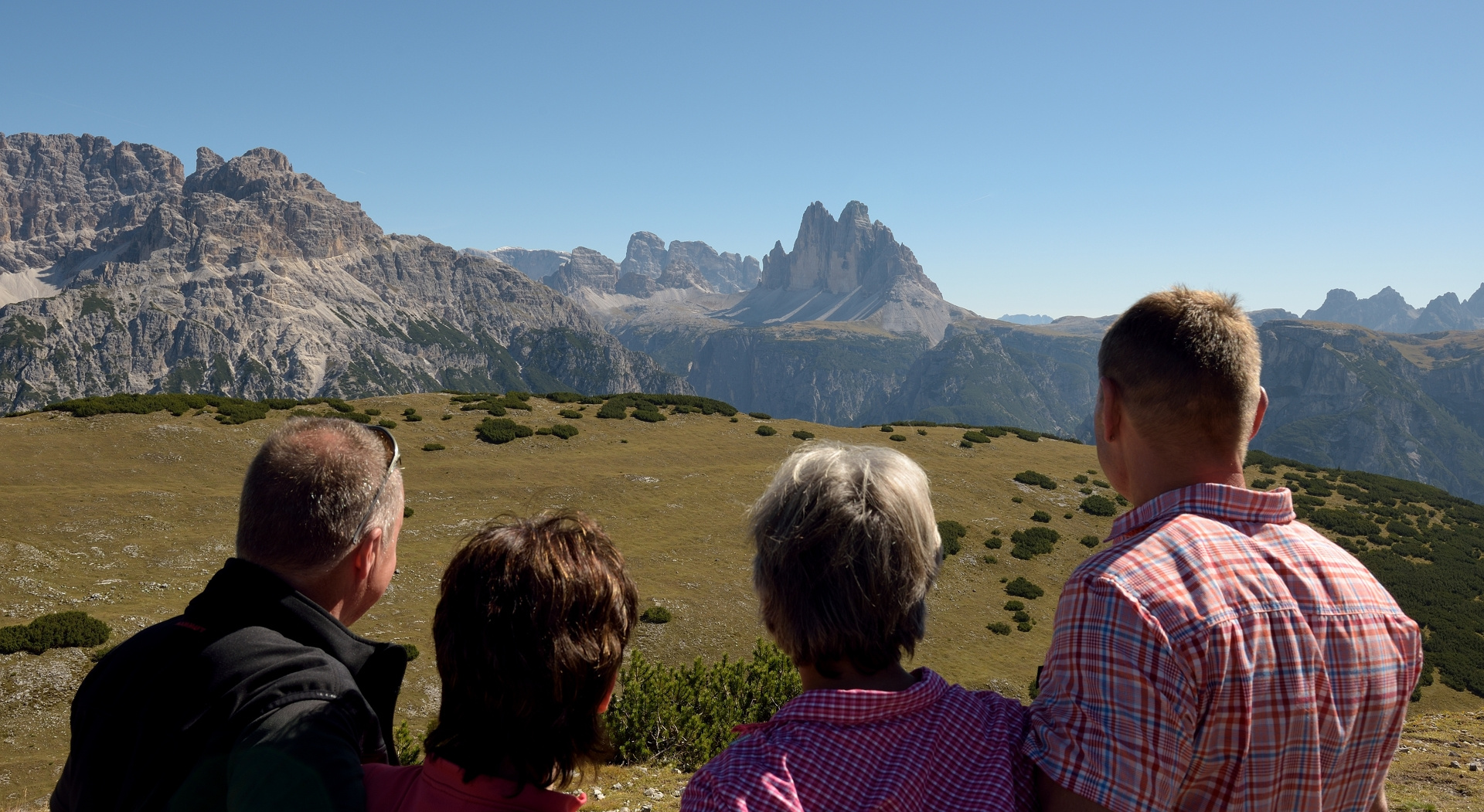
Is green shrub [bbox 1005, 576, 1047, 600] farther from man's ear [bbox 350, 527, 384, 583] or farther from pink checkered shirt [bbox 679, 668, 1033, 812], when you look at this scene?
man's ear [bbox 350, 527, 384, 583]

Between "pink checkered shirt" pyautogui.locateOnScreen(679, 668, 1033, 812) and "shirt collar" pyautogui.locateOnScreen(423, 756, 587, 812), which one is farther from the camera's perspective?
"shirt collar" pyautogui.locateOnScreen(423, 756, 587, 812)

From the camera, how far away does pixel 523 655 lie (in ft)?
9.65

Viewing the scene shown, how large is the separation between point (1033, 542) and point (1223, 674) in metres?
28.3

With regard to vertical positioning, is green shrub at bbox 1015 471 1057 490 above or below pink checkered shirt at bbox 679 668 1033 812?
below

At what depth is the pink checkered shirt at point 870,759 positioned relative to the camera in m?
2.84

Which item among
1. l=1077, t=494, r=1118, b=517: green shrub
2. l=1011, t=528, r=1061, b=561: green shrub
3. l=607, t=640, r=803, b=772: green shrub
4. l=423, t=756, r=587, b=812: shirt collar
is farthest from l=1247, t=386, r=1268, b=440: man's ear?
l=1077, t=494, r=1118, b=517: green shrub

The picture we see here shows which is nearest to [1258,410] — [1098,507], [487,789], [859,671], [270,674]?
[859,671]

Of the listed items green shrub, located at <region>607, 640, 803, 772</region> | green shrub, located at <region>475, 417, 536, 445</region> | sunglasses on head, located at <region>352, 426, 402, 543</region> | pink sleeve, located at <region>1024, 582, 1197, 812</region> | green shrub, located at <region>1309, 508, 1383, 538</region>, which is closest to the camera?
pink sleeve, located at <region>1024, 582, 1197, 812</region>

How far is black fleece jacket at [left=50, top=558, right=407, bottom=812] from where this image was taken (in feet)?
9.81

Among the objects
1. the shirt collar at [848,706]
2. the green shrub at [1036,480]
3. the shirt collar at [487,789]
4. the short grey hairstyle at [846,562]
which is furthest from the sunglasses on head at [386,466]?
the green shrub at [1036,480]

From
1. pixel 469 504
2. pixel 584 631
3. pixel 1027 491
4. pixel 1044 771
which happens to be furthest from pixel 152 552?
pixel 1027 491

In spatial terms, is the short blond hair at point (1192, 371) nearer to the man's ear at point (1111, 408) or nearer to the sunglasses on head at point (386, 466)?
the man's ear at point (1111, 408)

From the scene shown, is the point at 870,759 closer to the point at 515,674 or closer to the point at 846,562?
the point at 846,562

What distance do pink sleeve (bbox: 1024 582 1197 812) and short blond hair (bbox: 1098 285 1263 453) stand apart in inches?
36.6
